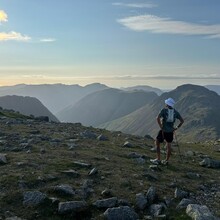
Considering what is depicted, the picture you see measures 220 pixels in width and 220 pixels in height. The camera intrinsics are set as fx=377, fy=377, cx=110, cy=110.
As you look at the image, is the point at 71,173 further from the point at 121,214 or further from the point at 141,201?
the point at 121,214

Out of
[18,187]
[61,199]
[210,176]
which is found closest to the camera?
[61,199]

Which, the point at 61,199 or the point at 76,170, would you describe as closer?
the point at 61,199

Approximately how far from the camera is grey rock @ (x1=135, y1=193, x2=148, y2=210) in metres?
14.7

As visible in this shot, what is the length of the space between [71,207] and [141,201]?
290 cm

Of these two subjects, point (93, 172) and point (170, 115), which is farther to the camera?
point (170, 115)

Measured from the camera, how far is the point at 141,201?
15.0 m

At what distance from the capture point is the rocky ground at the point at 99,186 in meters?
13.9

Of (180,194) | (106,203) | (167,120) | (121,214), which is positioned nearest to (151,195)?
(180,194)

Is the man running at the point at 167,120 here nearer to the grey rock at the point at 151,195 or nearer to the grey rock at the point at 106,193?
the grey rock at the point at 151,195

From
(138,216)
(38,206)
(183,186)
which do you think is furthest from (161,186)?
(38,206)

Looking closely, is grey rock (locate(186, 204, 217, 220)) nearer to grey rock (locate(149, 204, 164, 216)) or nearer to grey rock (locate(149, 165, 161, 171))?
grey rock (locate(149, 204, 164, 216))

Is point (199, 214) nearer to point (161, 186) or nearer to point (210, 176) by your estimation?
point (161, 186)

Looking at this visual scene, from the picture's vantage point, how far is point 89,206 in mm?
14336

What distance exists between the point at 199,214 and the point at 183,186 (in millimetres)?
4127
